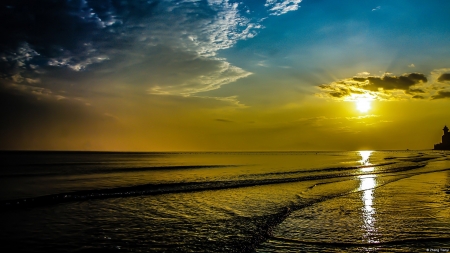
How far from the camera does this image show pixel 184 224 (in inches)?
457

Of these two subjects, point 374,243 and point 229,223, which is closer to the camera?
point 374,243

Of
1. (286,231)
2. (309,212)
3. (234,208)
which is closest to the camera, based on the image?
(286,231)

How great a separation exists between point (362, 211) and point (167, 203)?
10715 mm

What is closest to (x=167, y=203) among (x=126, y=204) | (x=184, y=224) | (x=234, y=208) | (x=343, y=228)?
(x=126, y=204)

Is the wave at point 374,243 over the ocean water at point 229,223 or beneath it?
over

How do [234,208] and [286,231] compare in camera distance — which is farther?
[234,208]

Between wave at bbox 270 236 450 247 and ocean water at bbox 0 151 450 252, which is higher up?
wave at bbox 270 236 450 247

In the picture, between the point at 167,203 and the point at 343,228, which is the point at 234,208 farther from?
the point at 343,228

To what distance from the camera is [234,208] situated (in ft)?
49.4

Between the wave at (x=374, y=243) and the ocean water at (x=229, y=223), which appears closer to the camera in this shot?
the wave at (x=374, y=243)

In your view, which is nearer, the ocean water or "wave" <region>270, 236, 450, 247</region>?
"wave" <region>270, 236, 450, 247</region>

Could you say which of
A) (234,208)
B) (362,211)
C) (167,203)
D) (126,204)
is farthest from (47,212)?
(362,211)

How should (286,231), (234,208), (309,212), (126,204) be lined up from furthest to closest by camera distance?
(126,204)
(234,208)
(309,212)
(286,231)

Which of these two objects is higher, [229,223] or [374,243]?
[374,243]
